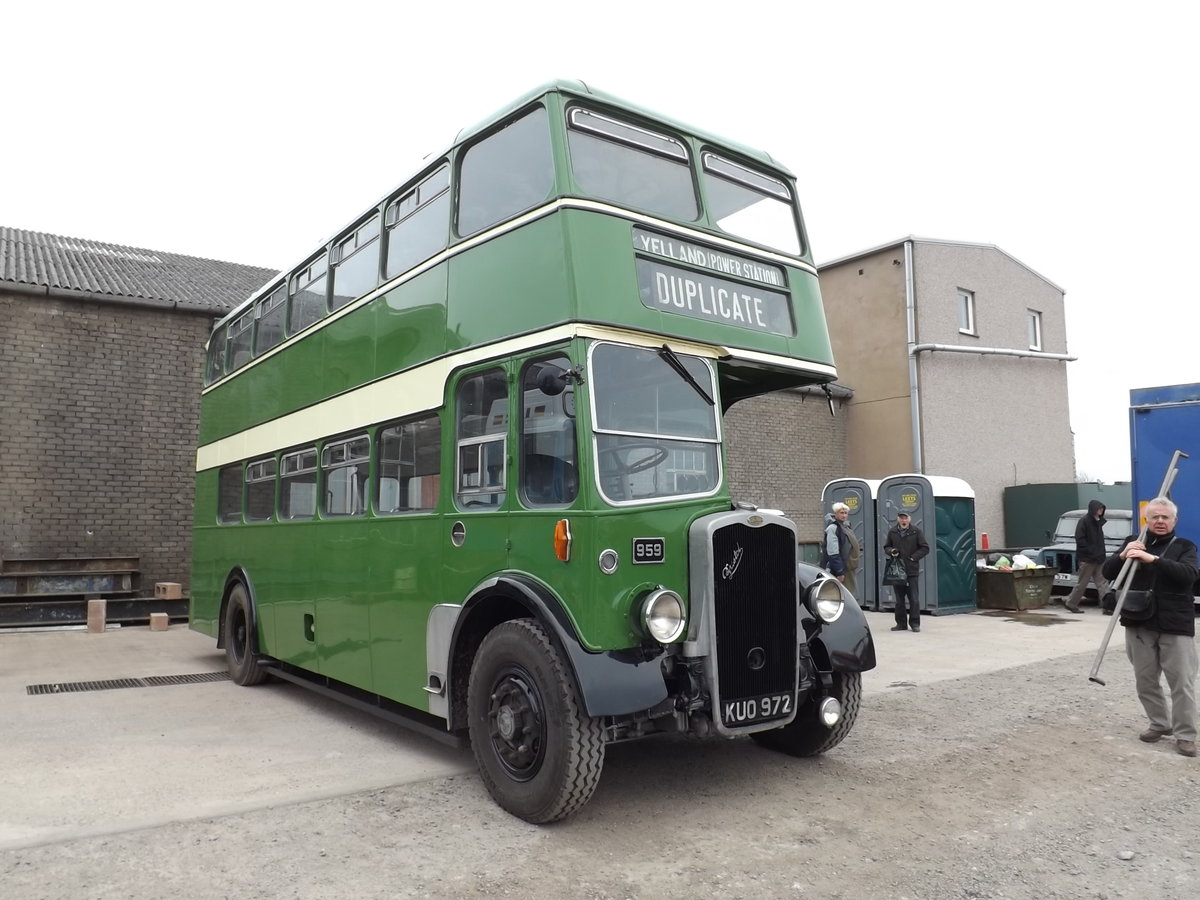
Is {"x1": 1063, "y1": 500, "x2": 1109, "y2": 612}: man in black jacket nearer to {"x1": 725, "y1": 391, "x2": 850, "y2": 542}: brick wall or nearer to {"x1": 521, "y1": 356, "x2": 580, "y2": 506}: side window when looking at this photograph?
{"x1": 725, "y1": 391, "x2": 850, "y2": 542}: brick wall

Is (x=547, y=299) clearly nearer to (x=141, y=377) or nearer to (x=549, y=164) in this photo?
(x=549, y=164)

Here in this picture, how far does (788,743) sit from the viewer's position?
18.5ft

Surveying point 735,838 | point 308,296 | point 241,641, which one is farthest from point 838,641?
point 241,641

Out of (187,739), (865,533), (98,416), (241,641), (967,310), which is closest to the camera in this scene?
(187,739)

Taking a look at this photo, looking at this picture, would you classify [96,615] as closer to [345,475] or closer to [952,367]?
[345,475]

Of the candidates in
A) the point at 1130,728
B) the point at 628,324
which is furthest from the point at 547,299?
the point at 1130,728

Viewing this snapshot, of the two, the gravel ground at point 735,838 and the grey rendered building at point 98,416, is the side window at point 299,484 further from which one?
the grey rendered building at point 98,416

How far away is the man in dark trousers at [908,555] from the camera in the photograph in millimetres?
11734

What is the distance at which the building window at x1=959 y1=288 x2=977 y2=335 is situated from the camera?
2062 cm

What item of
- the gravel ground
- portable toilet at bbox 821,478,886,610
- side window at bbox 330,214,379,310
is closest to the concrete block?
side window at bbox 330,214,379,310

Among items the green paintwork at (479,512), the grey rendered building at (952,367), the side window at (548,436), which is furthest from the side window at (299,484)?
the grey rendered building at (952,367)

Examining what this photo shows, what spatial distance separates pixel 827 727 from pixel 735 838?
1334 mm

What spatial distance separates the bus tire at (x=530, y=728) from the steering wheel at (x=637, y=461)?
93cm

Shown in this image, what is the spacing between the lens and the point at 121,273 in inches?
642
